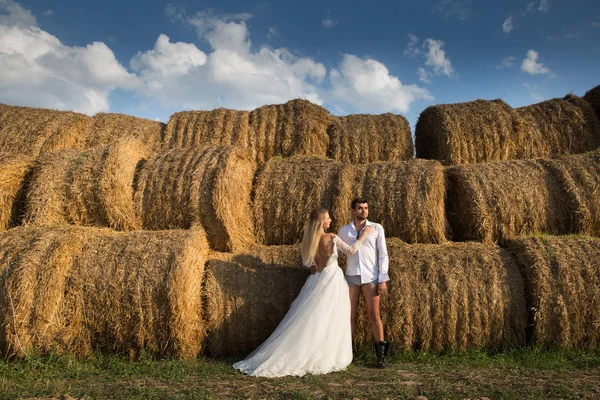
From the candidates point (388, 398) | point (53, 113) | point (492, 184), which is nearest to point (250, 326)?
point (388, 398)

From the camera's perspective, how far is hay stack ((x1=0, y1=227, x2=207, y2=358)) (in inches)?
205

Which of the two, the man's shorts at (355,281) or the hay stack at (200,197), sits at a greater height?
the hay stack at (200,197)

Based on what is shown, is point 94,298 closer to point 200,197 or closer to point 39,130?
point 200,197

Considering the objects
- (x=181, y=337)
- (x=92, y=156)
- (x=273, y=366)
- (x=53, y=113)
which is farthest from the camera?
(x=53, y=113)

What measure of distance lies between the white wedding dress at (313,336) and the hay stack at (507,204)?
202 centimetres

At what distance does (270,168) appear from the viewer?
709 cm

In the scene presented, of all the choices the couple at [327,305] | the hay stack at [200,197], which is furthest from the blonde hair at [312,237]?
the hay stack at [200,197]

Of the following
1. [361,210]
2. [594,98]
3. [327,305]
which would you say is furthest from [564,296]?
[594,98]

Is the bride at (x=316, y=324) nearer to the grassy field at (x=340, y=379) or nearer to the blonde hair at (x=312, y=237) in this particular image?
the blonde hair at (x=312, y=237)

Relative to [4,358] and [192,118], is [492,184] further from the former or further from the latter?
[4,358]

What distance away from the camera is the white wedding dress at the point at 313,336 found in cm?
507

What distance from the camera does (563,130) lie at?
330 inches

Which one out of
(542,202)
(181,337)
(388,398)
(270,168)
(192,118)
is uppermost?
(192,118)

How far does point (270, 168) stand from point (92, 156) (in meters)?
2.43
